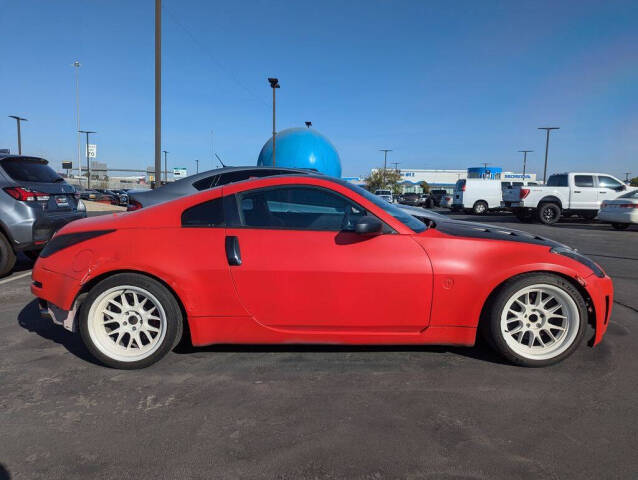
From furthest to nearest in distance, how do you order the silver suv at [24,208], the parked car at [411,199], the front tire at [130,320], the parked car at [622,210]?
the parked car at [411,199] < the parked car at [622,210] < the silver suv at [24,208] < the front tire at [130,320]

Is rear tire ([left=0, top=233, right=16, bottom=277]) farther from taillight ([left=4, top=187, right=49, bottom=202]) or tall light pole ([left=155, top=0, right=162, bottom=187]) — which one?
tall light pole ([left=155, top=0, right=162, bottom=187])

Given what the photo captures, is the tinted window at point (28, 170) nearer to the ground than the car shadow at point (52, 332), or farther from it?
farther from it

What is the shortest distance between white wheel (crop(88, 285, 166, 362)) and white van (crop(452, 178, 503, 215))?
2224 cm

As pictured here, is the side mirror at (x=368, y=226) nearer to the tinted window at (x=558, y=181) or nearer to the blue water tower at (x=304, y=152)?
the blue water tower at (x=304, y=152)

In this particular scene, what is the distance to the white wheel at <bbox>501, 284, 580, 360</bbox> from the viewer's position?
9.65 feet

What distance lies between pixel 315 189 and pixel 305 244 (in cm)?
47

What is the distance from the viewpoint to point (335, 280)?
2.81m

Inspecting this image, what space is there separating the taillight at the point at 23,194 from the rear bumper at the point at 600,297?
6343 mm

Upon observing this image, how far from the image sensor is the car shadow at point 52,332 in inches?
128

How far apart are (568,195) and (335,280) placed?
16922 mm

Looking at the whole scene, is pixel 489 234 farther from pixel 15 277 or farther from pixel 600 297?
pixel 15 277

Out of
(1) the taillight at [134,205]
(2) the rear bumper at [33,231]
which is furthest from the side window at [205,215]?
(2) the rear bumper at [33,231]

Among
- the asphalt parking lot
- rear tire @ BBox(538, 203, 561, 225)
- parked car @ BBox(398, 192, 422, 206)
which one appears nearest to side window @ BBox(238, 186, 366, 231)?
the asphalt parking lot

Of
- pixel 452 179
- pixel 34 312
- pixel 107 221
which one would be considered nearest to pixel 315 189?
pixel 107 221
